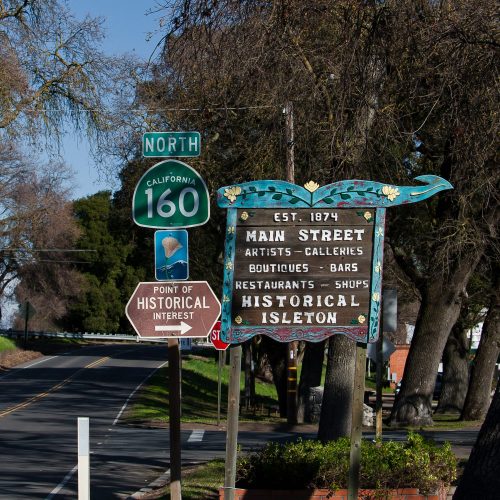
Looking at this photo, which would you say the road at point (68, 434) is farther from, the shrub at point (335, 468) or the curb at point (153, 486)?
the shrub at point (335, 468)

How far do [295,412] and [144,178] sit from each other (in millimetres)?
20863

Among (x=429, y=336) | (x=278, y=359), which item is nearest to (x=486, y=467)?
(x=429, y=336)

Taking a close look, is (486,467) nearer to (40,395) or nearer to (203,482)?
(203,482)

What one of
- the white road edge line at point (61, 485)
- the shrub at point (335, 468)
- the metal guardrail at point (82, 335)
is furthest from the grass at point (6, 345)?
the shrub at point (335, 468)

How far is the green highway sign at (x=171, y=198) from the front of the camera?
8328mm

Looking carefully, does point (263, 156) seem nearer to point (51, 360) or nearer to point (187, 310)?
point (187, 310)

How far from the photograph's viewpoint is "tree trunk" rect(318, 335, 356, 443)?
1422 cm

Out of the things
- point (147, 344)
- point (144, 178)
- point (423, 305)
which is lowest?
point (147, 344)

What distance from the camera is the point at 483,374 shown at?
3081 cm

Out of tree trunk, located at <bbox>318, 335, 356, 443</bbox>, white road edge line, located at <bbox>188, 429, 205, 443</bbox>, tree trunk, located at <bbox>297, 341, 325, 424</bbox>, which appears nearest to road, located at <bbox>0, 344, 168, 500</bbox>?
white road edge line, located at <bbox>188, 429, 205, 443</bbox>

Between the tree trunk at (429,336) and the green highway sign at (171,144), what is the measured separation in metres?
14.1

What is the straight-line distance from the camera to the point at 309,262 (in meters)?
8.23

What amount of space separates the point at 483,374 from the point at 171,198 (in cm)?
2410

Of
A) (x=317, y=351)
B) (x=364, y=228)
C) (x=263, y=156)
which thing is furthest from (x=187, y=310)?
(x=317, y=351)
